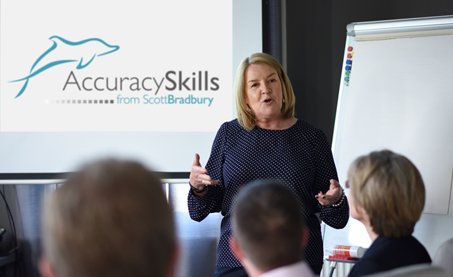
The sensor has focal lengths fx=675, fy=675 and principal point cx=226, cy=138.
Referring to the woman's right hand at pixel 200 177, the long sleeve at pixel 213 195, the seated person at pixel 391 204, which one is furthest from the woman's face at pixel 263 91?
the seated person at pixel 391 204

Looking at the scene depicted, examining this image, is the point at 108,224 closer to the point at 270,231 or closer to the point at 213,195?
the point at 270,231

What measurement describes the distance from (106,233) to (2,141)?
3.05 m

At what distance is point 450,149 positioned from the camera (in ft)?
10.7

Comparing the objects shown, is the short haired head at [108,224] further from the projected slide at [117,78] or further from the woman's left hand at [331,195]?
the projected slide at [117,78]

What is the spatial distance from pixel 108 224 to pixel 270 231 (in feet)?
1.60

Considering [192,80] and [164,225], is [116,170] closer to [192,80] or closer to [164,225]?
[164,225]

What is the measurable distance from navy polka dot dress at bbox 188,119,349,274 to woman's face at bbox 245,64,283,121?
8 centimetres

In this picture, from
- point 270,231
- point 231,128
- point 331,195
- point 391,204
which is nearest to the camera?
point 270,231

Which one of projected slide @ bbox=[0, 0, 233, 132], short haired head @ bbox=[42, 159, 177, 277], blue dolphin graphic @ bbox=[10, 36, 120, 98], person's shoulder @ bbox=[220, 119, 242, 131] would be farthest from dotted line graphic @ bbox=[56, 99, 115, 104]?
short haired head @ bbox=[42, 159, 177, 277]

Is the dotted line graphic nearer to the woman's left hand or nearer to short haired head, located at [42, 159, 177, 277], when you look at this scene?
the woman's left hand

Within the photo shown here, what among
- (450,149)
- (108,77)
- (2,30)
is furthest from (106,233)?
(2,30)

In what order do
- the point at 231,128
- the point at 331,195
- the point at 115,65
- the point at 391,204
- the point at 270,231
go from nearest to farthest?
the point at 270,231 < the point at 391,204 < the point at 331,195 < the point at 231,128 < the point at 115,65

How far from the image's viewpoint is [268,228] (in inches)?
55.1

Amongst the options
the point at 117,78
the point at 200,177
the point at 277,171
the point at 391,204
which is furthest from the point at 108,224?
the point at 117,78
